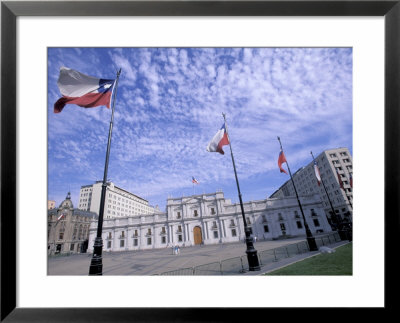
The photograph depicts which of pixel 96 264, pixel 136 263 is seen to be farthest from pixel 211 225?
pixel 96 264

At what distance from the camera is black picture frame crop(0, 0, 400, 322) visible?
2.82m

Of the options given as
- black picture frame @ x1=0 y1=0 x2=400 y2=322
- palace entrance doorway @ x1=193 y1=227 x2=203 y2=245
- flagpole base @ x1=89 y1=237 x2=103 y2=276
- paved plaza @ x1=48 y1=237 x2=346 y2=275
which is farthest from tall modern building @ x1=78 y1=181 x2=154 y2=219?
black picture frame @ x1=0 y1=0 x2=400 y2=322

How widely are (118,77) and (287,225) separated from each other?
97.6ft

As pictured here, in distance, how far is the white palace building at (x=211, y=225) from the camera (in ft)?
88.6

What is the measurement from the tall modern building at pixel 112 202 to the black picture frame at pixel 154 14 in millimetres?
40128

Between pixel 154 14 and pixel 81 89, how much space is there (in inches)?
93.9

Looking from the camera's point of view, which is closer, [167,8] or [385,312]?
[385,312]

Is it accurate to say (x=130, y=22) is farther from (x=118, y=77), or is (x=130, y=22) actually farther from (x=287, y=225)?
(x=287, y=225)

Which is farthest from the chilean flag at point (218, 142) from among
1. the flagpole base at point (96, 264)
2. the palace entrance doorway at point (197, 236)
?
the palace entrance doorway at point (197, 236)

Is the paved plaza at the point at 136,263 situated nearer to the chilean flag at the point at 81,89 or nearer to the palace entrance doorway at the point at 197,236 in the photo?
the chilean flag at the point at 81,89

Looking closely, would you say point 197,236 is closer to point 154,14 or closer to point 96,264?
point 96,264

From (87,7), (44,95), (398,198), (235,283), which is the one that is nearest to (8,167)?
(44,95)

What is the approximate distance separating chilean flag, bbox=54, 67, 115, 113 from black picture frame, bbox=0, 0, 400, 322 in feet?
2.65

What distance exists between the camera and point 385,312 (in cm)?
285
